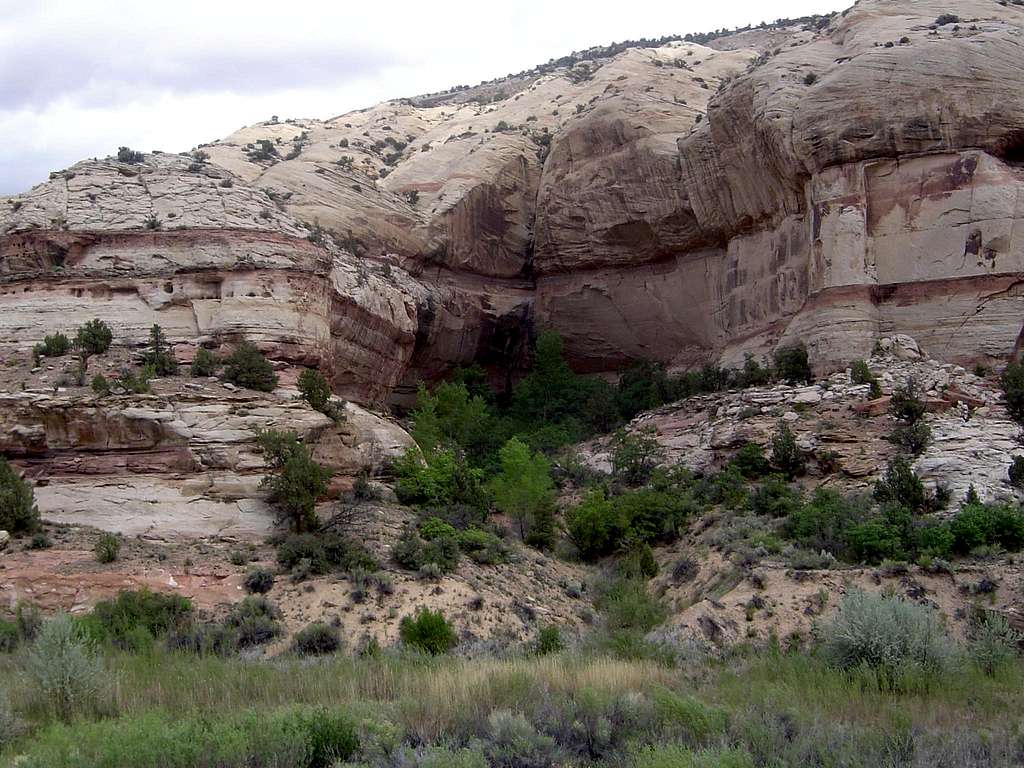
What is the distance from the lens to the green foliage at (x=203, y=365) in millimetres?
29531

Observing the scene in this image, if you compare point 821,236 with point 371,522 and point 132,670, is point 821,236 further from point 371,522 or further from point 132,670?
point 132,670

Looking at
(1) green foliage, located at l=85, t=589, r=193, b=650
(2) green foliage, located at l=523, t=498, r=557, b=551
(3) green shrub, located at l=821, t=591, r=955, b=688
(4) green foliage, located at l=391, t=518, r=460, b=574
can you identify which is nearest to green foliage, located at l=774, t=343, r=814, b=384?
(2) green foliage, located at l=523, t=498, r=557, b=551

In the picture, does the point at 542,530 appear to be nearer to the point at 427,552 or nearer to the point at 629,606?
the point at 427,552

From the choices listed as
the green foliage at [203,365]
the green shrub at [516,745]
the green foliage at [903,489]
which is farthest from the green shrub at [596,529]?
the green shrub at [516,745]

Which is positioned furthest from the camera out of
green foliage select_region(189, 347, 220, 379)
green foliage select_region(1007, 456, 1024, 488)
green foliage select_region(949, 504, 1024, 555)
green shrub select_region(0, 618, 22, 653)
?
green foliage select_region(189, 347, 220, 379)

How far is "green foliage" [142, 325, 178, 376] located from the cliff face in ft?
2.31

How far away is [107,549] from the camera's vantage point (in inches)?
917

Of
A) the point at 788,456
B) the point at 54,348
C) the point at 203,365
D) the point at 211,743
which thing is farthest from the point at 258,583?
the point at 788,456

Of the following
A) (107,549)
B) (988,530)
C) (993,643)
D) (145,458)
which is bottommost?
(993,643)

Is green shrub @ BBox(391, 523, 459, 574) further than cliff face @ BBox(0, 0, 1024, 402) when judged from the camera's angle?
No

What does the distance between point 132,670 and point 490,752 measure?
692cm

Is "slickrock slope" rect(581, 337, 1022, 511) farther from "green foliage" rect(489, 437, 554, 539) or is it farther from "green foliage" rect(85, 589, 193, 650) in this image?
"green foliage" rect(85, 589, 193, 650)

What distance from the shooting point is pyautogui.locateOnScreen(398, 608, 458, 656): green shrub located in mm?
20516

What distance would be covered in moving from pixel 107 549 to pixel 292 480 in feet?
14.6
